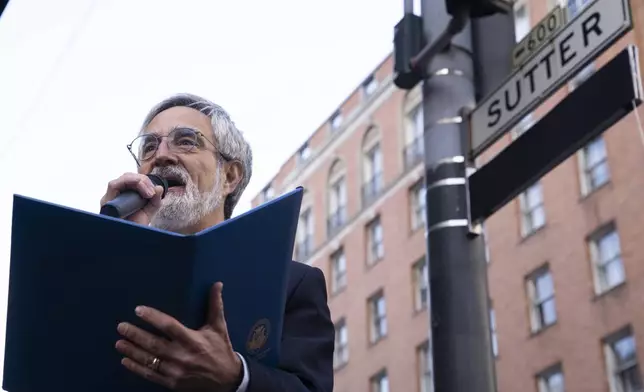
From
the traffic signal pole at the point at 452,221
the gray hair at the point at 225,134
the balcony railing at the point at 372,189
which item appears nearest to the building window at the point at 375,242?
the balcony railing at the point at 372,189

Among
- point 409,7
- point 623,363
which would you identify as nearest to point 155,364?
point 409,7

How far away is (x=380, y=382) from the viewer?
27969 millimetres

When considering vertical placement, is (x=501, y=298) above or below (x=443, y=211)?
above

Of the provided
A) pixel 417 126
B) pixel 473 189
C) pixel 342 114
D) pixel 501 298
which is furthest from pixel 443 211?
pixel 342 114

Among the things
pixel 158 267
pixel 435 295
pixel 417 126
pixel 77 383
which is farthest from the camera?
pixel 417 126

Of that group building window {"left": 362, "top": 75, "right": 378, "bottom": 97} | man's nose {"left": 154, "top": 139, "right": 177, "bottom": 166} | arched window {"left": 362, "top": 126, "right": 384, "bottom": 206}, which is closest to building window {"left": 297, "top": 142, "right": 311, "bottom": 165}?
building window {"left": 362, "top": 75, "right": 378, "bottom": 97}

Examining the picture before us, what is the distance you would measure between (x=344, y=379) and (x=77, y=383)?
2790 centimetres

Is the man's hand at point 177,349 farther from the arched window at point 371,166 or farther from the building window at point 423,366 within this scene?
the arched window at point 371,166

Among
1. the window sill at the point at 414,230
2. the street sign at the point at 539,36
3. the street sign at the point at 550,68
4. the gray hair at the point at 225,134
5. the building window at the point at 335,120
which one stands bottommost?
the gray hair at the point at 225,134

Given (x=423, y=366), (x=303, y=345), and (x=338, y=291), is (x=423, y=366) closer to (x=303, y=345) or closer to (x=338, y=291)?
(x=338, y=291)

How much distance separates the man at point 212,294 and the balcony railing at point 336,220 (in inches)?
1158

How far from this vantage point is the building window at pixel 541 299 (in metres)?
22.1

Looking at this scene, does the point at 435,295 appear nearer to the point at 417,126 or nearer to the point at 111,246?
the point at 111,246

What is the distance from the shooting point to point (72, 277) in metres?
1.95
